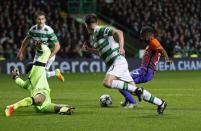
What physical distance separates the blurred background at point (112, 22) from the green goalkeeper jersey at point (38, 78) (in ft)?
64.4

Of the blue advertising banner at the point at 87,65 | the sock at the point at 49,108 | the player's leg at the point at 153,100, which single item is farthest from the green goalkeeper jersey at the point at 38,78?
the blue advertising banner at the point at 87,65

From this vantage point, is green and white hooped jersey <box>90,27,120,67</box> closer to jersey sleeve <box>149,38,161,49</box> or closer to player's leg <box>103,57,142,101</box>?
player's leg <box>103,57,142,101</box>

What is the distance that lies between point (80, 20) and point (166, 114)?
2994 centimetres

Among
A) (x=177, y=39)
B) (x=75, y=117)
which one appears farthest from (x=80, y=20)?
(x=75, y=117)

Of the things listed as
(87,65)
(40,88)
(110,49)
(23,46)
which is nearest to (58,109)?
(40,88)

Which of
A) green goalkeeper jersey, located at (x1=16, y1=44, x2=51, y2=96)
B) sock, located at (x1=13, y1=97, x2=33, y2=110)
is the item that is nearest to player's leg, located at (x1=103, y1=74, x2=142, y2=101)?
green goalkeeper jersey, located at (x1=16, y1=44, x2=51, y2=96)

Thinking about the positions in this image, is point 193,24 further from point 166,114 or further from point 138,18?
point 166,114

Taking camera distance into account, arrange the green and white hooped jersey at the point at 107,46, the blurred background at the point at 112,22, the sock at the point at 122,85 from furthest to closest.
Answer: the blurred background at the point at 112,22 < the green and white hooped jersey at the point at 107,46 < the sock at the point at 122,85

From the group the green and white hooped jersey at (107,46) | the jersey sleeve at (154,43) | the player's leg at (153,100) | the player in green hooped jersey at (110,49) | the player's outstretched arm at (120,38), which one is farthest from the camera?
the jersey sleeve at (154,43)

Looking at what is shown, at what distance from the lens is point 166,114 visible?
1406 cm

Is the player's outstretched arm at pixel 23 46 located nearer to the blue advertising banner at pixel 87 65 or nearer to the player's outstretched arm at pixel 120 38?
the player's outstretched arm at pixel 120 38

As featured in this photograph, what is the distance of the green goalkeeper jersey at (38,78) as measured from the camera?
1411 centimetres

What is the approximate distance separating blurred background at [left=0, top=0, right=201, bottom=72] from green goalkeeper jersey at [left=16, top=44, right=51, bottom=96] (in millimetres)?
19619

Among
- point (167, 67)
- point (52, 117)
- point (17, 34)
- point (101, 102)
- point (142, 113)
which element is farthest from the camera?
point (167, 67)
